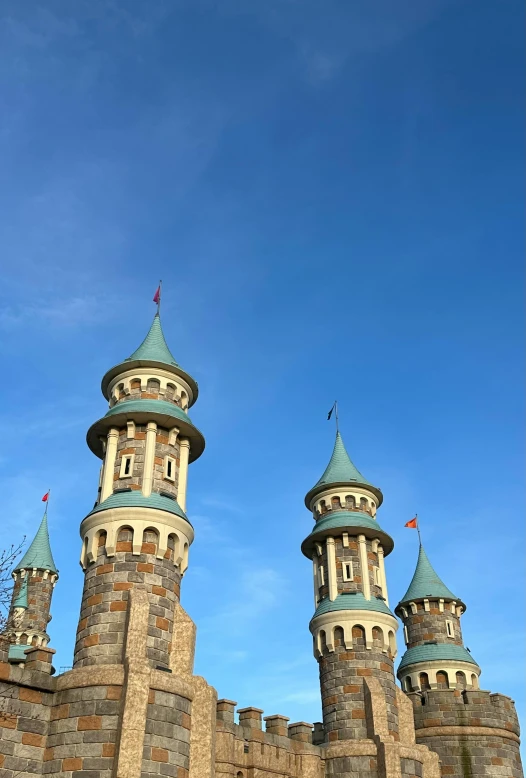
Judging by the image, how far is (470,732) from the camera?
3438 cm

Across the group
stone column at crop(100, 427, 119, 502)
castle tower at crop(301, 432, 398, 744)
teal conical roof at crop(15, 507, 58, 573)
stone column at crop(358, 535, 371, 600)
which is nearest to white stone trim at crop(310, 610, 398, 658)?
castle tower at crop(301, 432, 398, 744)

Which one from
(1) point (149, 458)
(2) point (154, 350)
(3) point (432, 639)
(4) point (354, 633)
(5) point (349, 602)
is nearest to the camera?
(1) point (149, 458)

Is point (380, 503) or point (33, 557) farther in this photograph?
point (33, 557)

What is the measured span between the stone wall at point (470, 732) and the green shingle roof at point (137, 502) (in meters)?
18.8

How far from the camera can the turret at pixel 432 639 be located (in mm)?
37500

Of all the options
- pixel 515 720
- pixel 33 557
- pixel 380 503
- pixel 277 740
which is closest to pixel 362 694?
pixel 277 740

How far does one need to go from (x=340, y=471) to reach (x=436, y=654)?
10.9 metres

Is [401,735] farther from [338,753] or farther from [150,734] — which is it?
[150,734]

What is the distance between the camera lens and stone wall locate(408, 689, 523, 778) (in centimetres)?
3372

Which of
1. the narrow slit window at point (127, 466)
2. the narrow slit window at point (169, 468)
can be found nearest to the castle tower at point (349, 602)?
the narrow slit window at point (169, 468)

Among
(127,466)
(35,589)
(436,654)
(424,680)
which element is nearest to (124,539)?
(127,466)

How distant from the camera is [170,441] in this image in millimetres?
25562

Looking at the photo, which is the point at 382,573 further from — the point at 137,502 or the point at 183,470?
the point at 137,502

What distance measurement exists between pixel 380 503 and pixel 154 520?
50.3ft
